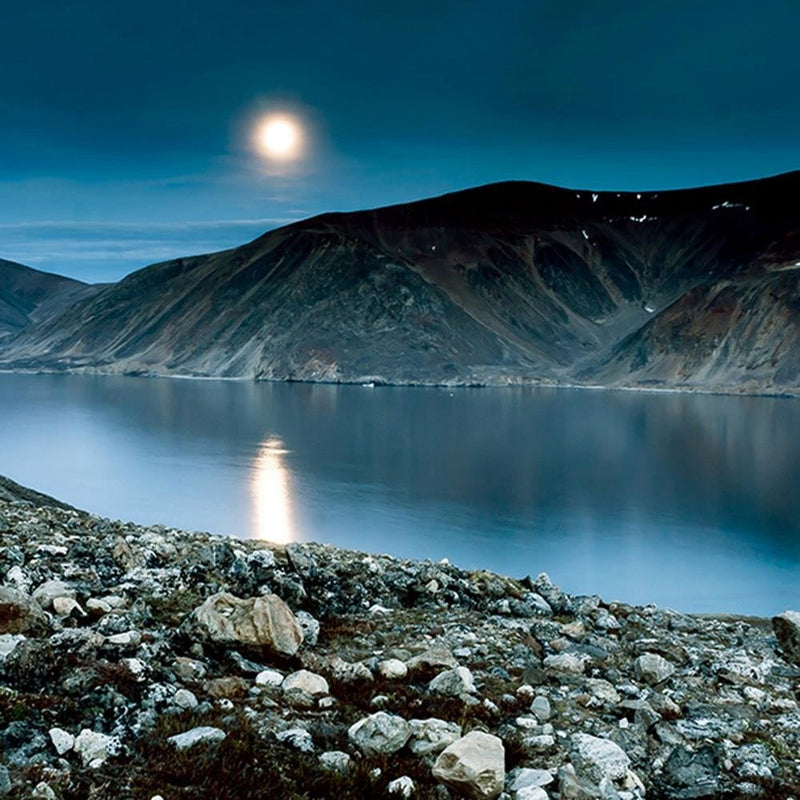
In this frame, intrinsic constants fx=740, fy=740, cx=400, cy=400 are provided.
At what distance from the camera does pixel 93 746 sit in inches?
188

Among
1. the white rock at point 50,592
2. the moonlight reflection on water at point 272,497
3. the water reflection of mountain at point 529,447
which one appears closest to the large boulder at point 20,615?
the white rock at point 50,592

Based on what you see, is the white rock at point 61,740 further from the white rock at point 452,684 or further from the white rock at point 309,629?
the white rock at point 309,629

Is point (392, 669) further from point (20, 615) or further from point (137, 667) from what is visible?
point (20, 615)

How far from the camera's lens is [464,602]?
37.3 ft

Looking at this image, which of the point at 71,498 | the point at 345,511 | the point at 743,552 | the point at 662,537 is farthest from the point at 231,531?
the point at 743,552

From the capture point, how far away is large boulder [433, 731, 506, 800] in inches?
196

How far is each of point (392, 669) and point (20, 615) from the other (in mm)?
3429

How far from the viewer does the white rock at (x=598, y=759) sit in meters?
5.57

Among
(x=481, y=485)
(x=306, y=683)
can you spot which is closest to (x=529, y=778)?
(x=306, y=683)

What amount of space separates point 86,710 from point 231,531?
103 feet

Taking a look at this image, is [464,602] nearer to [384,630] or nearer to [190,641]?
[384,630]

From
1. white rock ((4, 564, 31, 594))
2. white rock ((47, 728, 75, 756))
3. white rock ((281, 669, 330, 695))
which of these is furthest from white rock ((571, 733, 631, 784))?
white rock ((4, 564, 31, 594))

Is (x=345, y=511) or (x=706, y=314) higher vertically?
(x=706, y=314)

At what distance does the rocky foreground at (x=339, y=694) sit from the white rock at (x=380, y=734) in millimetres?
17
